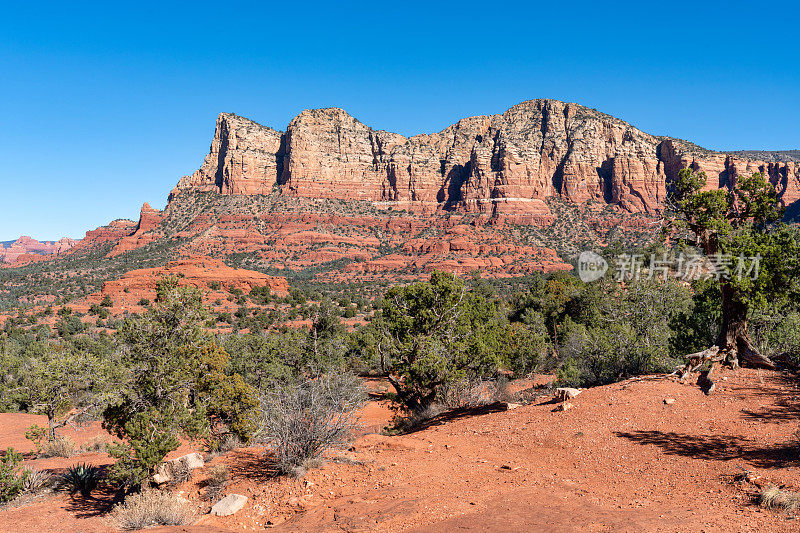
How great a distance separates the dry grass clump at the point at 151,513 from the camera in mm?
7121

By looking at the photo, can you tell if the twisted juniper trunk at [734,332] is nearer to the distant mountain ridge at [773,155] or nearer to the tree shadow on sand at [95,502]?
the tree shadow on sand at [95,502]

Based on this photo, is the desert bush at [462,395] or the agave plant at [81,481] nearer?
the agave plant at [81,481]

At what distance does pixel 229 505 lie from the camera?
7.29m

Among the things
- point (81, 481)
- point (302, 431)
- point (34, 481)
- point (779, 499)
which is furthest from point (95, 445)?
point (779, 499)

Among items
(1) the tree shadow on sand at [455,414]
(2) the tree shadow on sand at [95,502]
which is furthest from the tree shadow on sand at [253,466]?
(1) the tree shadow on sand at [455,414]

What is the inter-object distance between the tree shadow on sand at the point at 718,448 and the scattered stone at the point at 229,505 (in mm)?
7329

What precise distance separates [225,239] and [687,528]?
98.1 meters

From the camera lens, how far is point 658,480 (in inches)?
268

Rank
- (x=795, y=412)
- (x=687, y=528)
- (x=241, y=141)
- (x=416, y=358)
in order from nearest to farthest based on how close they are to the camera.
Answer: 1. (x=687, y=528)
2. (x=795, y=412)
3. (x=416, y=358)
4. (x=241, y=141)

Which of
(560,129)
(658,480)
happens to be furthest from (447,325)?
(560,129)

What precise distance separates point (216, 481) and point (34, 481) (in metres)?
4.58

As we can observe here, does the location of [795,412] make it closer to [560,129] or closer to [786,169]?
[560,129]

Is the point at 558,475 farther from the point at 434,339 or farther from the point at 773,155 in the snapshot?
the point at 773,155

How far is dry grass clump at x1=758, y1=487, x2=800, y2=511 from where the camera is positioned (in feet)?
17.1
